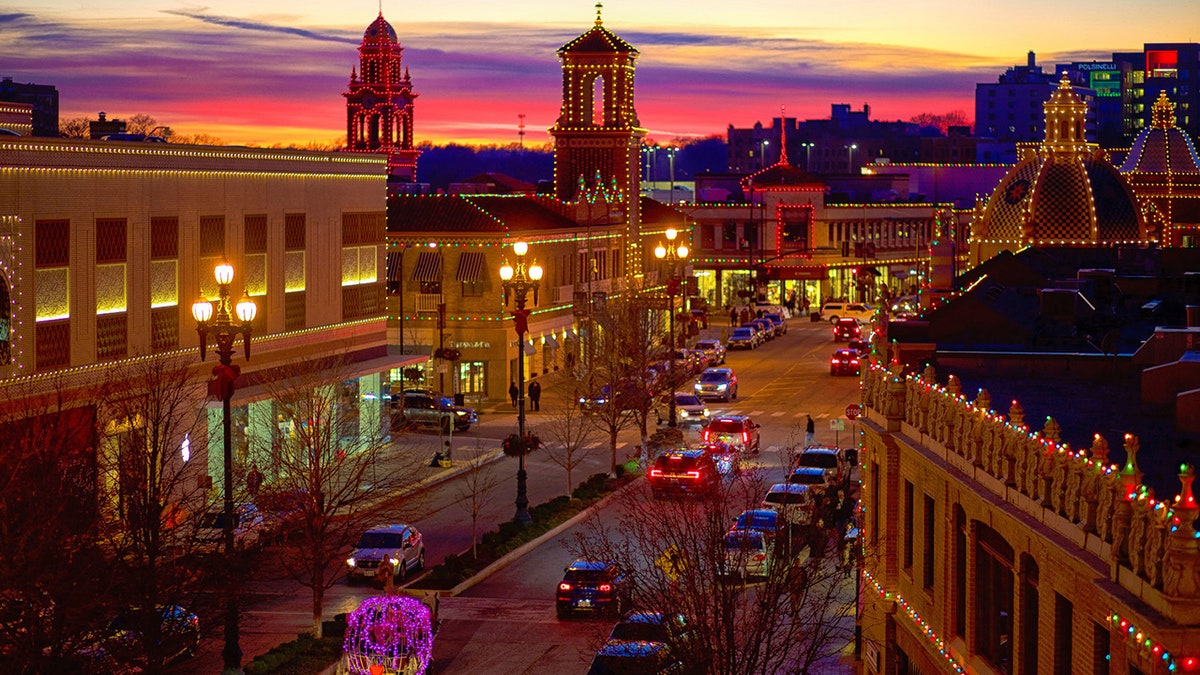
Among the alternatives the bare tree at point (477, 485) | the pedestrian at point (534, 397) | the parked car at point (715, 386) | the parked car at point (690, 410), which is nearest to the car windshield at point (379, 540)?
the bare tree at point (477, 485)

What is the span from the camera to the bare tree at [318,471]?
38062 millimetres

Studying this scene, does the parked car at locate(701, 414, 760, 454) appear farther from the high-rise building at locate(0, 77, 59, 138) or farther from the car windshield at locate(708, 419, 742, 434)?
the high-rise building at locate(0, 77, 59, 138)

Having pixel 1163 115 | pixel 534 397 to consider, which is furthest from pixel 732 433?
pixel 1163 115

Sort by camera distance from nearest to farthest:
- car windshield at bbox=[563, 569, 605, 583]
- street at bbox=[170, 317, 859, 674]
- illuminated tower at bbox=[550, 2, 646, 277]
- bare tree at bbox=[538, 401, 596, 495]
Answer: street at bbox=[170, 317, 859, 674] → car windshield at bbox=[563, 569, 605, 583] → bare tree at bbox=[538, 401, 596, 495] → illuminated tower at bbox=[550, 2, 646, 277]

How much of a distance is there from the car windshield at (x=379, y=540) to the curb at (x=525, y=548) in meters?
1.92

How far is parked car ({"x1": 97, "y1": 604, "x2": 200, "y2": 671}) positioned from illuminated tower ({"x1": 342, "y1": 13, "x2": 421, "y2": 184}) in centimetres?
9974

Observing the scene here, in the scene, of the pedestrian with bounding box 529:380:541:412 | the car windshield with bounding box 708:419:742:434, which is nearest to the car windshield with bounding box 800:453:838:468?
the car windshield with bounding box 708:419:742:434

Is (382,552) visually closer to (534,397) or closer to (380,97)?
(534,397)

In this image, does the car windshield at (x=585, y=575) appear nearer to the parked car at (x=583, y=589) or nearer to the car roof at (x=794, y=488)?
the parked car at (x=583, y=589)

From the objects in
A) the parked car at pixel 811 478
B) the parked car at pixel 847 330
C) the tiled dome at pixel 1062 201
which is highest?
the tiled dome at pixel 1062 201

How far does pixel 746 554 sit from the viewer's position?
2691cm

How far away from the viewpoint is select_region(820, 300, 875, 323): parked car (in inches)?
4520

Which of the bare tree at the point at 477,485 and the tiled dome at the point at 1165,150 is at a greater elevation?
the tiled dome at the point at 1165,150

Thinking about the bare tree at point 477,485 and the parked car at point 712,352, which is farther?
the parked car at point 712,352
